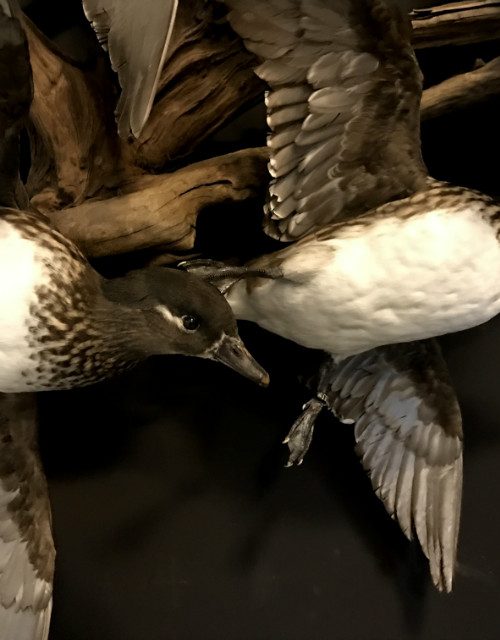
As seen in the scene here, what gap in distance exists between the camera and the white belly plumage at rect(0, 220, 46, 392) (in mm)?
724

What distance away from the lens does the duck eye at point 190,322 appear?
785mm

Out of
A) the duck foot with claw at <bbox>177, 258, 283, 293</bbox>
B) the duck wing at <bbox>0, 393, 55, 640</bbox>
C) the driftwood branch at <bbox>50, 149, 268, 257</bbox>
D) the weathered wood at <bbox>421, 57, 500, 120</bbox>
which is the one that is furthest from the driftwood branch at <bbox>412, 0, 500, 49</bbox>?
the duck wing at <bbox>0, 393, 55, 640</bbox>

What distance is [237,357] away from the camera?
817 millimetres

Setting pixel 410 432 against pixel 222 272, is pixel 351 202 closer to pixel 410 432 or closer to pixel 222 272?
pixel 222 272

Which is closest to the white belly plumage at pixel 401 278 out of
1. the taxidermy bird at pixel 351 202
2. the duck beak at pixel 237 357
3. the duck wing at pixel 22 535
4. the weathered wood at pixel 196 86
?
the taxidermy bird at pixel 351 202

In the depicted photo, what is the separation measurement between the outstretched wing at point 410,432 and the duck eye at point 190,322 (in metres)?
0.33

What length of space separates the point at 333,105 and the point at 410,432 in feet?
1.65

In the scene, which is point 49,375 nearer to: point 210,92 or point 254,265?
point 254,265

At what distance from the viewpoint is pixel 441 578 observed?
3.29 feet

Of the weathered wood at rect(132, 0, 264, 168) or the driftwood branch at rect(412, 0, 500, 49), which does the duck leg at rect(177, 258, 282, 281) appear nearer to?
the weathered wood at rect(132, 0, 264, 168)

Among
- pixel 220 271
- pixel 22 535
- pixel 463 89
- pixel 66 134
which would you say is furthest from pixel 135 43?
pixel 22 535

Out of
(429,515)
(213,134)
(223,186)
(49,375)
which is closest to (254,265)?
(223,186)

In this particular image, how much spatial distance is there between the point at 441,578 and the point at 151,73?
78 centimetres

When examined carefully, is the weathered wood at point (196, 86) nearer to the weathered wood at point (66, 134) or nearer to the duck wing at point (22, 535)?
the weathered wood at point (66, 134)
